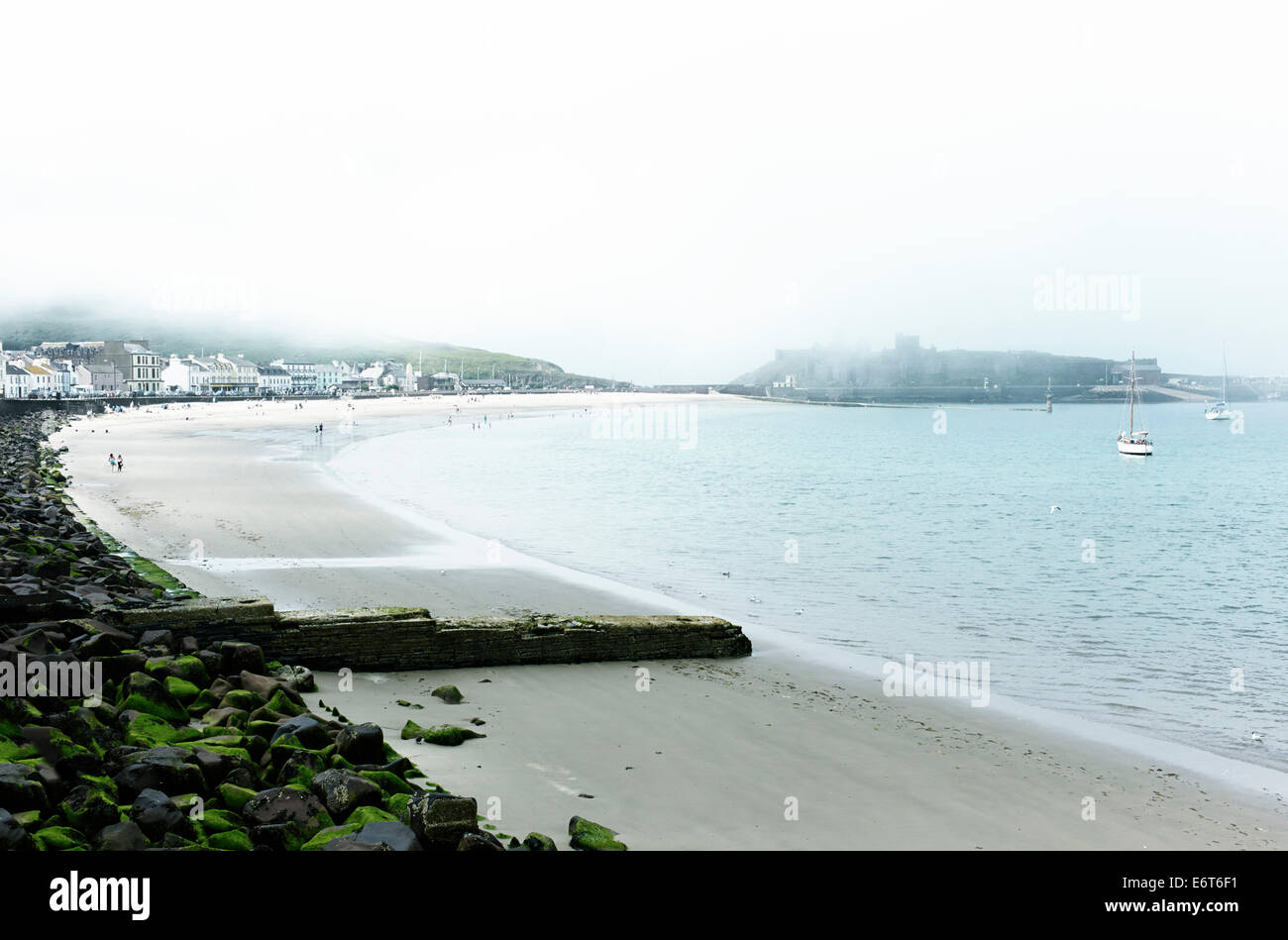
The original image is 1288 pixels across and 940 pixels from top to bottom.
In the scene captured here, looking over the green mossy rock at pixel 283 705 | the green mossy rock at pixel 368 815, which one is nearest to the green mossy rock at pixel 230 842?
the green mossy rock at pixel 368 815

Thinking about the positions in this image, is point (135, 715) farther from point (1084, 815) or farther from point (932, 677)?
point (932, 677)

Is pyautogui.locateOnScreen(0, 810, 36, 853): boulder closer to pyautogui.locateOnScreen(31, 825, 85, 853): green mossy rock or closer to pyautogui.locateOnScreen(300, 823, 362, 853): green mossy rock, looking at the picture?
pyautogui.locateOnScreen(31, 825, 85, 853): green mossy rock

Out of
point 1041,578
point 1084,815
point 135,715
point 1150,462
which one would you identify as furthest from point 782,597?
point 1150,462

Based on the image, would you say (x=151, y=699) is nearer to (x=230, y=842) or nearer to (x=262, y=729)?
(x=262, y=729)

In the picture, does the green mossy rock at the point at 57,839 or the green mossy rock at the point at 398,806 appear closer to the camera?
the green mossy rock at the point at 57,839

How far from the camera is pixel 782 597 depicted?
21.3m

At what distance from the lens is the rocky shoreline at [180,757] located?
593 centimetres

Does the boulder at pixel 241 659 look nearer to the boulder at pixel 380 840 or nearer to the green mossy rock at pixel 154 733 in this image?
the green mossy rock at pixel 154 733

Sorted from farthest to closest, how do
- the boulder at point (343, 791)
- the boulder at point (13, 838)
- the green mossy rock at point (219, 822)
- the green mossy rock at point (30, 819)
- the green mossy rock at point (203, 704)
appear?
the green mossy rock at point (203, 704) < the boulder at point (343, 791) < the green mossy rock at point (219, 822) < the green mossy rock at point (30, 819) < the boulder at point (13, 838)

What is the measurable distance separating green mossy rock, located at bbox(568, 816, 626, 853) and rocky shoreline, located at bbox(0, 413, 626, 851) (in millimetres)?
15

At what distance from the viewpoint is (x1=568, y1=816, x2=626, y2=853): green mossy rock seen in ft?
22.2

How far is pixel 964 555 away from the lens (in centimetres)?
2978

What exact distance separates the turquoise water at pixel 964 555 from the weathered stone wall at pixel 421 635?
3966mm

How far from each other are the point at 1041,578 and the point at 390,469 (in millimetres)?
37127
